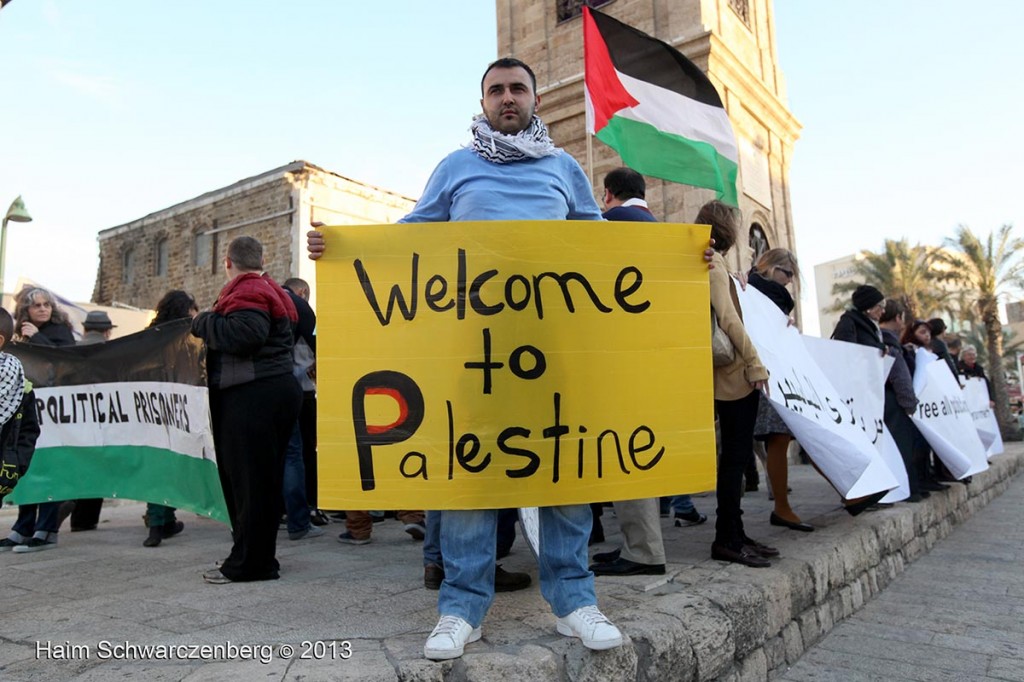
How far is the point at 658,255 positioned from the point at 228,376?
202 cm

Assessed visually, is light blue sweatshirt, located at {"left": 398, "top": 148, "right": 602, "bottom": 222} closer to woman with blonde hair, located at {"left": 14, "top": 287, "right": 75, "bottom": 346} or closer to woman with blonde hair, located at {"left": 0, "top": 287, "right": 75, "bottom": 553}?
woman with blonde hair, located at {"left": 0, "top": 287, "right": 75, "bottom": 553}

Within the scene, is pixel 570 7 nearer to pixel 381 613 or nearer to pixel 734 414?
pixel 734 414

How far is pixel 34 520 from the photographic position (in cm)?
453

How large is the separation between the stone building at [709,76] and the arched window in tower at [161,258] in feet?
67.5

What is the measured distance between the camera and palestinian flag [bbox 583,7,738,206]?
624 centimetres

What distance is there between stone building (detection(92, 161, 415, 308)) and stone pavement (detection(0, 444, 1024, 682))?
1972 cm

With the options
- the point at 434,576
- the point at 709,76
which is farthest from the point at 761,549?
the point at 709,76

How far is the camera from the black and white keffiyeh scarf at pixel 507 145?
2443 millimetres

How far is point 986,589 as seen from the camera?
175 inches

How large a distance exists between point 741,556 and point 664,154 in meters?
4.27

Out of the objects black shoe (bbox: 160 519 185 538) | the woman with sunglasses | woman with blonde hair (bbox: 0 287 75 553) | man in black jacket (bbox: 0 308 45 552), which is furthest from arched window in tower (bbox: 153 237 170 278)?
the woman with sunglasses

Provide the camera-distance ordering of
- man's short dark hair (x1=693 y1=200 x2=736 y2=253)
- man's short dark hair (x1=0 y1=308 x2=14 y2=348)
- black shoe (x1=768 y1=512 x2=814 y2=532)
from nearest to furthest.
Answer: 1. man's short dark hair (x1=0 y1=308 x2=14 y2=348)
2. man's short dark hair (x1=693 y1=200 x2=736 y2=253)
3. black shoe (x1=768 y1=512 x2=814 y2=532)

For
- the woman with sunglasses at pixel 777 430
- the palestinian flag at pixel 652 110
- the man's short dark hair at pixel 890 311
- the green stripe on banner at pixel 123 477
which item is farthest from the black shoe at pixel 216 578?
the man's short dark hair at pixel 890 311

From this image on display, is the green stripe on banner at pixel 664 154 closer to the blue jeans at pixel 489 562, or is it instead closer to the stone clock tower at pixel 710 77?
the stone clock tower at pixel 710 77
